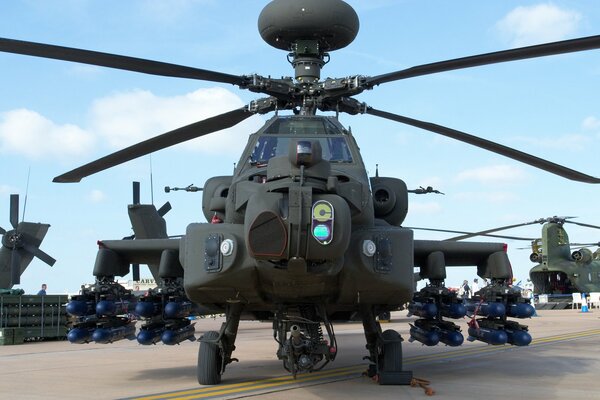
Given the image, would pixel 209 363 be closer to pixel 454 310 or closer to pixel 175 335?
pixel 175 335

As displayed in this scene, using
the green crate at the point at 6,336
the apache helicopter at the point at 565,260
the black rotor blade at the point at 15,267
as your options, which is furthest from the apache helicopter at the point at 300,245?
the apache helicopter at the point at 565,260

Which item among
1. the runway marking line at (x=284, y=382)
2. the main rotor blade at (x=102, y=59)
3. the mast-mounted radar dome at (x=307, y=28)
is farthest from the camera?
the mast-mounted radar dome at (x=307, y=28)

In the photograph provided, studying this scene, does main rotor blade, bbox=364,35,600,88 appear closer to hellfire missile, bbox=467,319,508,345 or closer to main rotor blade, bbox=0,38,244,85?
main rotor blade, bbox=0,38,244,85

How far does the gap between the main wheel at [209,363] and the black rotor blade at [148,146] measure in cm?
277

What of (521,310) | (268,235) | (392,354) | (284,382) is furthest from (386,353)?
(268,235)

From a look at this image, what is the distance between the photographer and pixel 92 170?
9867 millimetres

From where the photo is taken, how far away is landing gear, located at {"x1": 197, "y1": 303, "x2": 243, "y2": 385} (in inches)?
355

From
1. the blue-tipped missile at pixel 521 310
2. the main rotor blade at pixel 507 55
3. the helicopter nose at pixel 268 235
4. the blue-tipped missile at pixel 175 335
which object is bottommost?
the blue-tipped missile at pixel 175 335

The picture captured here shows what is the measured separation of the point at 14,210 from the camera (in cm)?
2388

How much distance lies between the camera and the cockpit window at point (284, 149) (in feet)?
29.4

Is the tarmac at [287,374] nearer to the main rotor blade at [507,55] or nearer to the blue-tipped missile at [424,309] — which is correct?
the blue-tipped missile at [424,309]

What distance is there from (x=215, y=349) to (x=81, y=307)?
209cm

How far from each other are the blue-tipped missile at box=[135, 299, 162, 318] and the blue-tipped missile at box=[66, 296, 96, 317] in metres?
0.68

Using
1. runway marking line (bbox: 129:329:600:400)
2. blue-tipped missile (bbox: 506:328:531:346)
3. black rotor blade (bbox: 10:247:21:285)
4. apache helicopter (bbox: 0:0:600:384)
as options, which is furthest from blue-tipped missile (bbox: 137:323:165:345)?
black rotor blade (bbox: 10:247:21:285)
